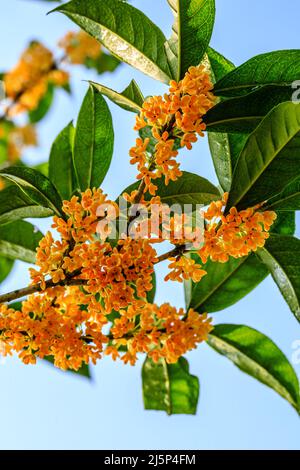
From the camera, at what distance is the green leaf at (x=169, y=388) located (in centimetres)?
227

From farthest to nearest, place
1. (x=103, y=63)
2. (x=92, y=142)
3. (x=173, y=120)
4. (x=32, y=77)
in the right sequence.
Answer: (x=103, y=63) < (x=32, y=77) < (x=92, y=142) < (x=173, y=120)

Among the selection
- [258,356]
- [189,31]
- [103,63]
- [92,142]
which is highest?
[103,63]

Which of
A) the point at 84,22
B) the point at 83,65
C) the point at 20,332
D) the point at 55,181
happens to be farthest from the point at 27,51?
the point at 20,332

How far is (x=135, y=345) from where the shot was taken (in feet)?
5.36

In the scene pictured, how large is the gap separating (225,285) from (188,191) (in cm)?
64

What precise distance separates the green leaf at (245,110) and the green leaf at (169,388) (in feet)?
3.73

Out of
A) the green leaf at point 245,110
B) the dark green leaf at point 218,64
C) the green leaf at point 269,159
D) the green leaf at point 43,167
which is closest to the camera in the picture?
the green leaf at point 269,159

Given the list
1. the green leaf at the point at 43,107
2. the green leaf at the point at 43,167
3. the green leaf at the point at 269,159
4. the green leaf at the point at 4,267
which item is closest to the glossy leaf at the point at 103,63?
the green leaf at the point at 43,107

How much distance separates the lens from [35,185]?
63.9 inches

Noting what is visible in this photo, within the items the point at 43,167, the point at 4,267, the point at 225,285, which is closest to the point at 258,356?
the point at 225,285

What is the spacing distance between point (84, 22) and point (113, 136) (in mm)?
480

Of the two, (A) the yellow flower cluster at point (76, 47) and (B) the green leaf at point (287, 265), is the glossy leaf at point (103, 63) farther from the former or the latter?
(B) the green leaf at point (287, 265)

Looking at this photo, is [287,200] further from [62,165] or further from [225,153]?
[62,165]
